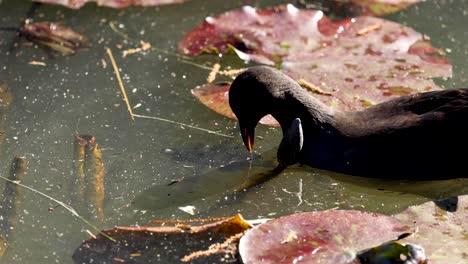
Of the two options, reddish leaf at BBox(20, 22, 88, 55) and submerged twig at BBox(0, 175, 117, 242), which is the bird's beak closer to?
submerged twig at BBox(0, 175, 117, 242)

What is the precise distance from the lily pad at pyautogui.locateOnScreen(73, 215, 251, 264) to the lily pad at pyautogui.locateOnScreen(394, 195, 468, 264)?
0.58 metres

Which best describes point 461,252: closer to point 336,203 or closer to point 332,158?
point 336,203

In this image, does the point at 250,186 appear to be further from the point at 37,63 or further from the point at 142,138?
the point at 37,63

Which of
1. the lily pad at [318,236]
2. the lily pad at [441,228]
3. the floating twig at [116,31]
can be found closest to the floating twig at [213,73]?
the floating twig at [116,31]

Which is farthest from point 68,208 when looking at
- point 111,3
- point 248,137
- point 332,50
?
point 111,3

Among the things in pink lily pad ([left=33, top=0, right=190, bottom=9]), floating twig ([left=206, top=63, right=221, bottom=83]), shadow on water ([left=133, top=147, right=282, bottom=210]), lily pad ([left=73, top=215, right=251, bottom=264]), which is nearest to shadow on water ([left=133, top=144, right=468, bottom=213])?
shadow on water ([left=133, top=147, right=282, bottom=210])

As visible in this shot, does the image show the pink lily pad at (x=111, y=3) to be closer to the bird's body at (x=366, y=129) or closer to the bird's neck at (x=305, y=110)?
the bird's body at (x=366, y=129)

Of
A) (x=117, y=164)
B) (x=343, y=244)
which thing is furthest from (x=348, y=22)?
(x=343, y=244)

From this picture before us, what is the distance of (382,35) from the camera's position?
5.19 m

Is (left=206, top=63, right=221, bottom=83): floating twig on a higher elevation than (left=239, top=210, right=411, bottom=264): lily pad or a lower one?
lower

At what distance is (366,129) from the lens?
4.28 m

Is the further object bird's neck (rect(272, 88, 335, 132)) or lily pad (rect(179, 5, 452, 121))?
lily pad (rect(179, 5, 452, 121))

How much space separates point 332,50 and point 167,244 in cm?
170

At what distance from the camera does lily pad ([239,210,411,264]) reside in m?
3.46
